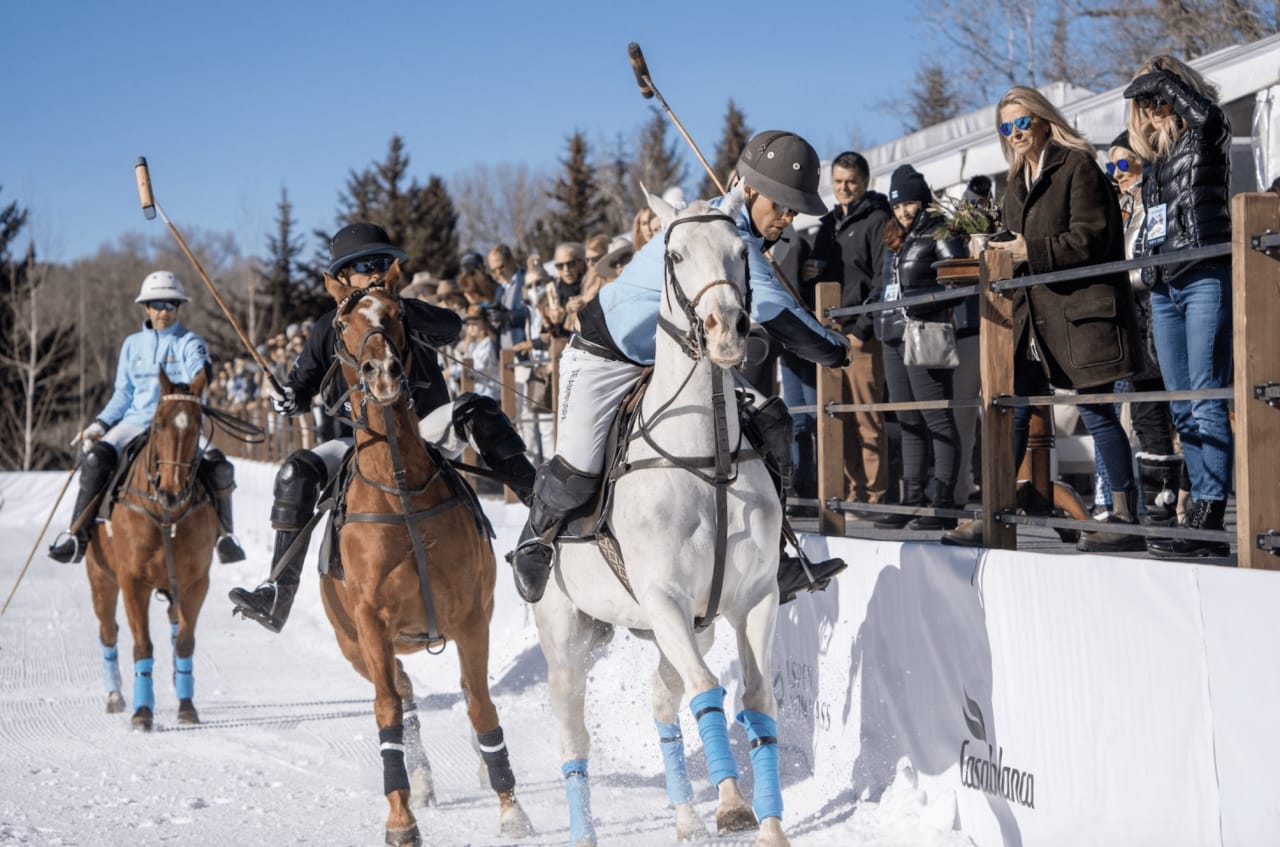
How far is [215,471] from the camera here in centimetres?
1153

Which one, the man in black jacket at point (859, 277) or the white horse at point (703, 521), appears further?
the man in black jacket at point (859, 277)

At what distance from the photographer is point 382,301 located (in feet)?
23.0

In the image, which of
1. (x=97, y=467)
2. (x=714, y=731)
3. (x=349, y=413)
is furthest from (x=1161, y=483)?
(x=97, y=467)

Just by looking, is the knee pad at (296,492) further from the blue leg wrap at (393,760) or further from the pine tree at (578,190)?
the pine tree at (578,190)

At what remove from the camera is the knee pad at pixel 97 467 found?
37.7 ft

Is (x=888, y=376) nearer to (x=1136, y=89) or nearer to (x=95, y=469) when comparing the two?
(x=1136, y=89)

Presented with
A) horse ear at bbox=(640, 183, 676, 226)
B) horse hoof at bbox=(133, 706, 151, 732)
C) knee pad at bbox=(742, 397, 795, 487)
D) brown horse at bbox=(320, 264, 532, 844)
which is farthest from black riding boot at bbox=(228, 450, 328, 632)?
horse ear at bbox=(640, 183, 676, 226)

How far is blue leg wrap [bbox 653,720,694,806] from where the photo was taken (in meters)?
6.71

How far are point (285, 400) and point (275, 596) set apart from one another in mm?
1182

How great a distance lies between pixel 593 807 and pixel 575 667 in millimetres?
1200

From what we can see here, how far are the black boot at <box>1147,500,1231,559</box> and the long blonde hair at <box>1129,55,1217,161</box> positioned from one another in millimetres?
1618

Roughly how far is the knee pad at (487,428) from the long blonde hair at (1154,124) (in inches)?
146

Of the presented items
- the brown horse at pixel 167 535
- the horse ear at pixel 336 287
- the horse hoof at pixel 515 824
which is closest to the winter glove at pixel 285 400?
the horse ear at pixel 336 287

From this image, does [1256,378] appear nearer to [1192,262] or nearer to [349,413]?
[1192,262]
